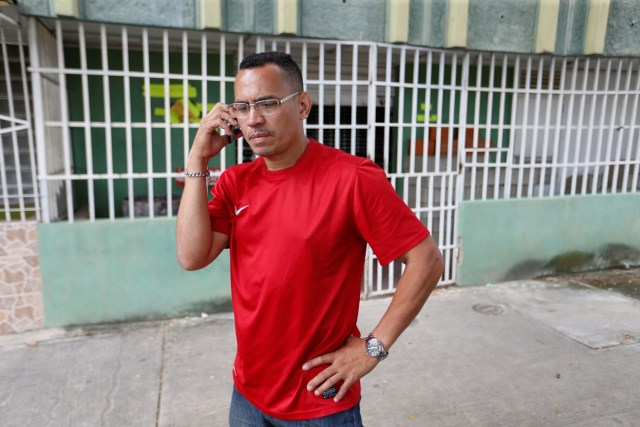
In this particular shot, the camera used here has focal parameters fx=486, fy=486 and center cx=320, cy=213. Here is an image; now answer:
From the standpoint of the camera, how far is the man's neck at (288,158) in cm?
164

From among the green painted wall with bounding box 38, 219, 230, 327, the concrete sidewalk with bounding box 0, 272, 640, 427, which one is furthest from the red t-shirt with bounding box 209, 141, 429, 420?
the green painted wall with bounding box 38, 219, 230, 327

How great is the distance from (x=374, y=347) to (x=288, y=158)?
2.26ft

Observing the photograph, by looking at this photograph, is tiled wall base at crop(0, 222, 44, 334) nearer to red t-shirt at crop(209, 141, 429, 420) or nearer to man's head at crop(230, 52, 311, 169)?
red t-shirt at crop(209, 141, 429, 420)

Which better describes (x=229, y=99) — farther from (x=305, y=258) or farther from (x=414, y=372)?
(x=305, y=258)

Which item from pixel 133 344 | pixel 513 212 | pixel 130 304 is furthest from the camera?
pixel 513 212

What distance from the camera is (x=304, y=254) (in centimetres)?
154

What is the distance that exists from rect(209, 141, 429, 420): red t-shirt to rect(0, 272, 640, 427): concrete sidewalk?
1666 mm

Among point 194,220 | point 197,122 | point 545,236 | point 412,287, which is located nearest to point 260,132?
point 194,220

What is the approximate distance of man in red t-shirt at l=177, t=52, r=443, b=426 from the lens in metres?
1.54

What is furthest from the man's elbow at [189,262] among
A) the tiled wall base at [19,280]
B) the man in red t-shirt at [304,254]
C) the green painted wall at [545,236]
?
the green painted wall at [545,236]

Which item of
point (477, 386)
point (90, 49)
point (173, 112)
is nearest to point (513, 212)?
point (477, 386)

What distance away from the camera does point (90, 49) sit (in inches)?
204

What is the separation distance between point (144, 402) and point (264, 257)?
88.3 inches

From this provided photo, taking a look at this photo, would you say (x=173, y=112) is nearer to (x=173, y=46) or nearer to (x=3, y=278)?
(x=173, y=46)
